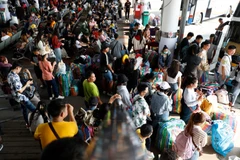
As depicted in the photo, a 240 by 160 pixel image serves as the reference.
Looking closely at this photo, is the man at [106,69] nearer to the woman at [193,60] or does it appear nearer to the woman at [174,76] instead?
the woman at [174,76]

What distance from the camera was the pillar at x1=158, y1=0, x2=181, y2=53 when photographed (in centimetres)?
735

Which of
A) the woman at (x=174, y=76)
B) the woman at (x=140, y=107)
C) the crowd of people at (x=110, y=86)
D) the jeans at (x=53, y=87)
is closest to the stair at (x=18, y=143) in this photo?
the crowd of people at (x=110, y=86)

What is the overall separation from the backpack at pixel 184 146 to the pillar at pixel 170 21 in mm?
5065

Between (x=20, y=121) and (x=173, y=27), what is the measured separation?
5.84 metres

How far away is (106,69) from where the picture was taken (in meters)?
5.76

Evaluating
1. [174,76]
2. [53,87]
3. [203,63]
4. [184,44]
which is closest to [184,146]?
[174,76]

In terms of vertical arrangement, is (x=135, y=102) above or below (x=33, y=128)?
above

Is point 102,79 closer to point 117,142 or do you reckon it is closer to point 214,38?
point 214,38

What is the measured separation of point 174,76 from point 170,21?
133 inches

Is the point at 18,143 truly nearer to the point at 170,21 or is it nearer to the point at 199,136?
the point at 199,136

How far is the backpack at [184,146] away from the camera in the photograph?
10.7ft

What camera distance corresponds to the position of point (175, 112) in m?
5.53

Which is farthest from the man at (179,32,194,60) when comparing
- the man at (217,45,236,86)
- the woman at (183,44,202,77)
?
the man at (217,45,236,86)

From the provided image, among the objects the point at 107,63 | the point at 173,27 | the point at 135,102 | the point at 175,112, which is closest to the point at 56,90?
the point at 107,63
